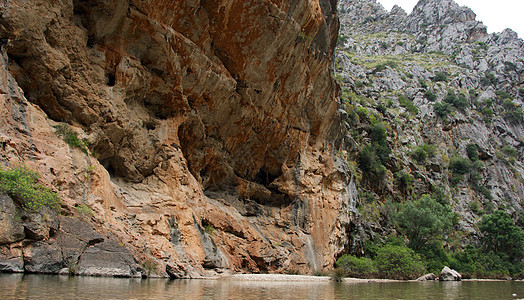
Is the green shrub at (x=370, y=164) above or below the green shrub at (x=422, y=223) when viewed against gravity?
above

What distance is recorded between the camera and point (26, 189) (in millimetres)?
9164

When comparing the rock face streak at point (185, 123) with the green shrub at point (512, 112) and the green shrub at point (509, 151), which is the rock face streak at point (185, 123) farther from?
the green shrub at point (512, 112)

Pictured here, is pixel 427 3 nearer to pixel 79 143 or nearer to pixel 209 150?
pixel 209 150

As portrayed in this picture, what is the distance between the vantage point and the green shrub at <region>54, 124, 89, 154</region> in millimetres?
12788

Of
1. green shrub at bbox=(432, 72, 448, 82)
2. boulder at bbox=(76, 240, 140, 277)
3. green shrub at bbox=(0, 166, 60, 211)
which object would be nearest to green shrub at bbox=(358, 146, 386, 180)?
boulder at bbox=(76, 240, 140, 277)

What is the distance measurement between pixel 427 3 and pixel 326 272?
109m

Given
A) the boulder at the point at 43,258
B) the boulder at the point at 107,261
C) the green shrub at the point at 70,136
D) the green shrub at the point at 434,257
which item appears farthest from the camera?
the green shrub at the point at 434,257

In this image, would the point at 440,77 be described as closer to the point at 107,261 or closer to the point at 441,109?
the point at 441,109

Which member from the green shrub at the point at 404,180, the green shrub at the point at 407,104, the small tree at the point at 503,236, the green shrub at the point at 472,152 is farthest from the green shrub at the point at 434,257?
the green shrub at the point at 407,104

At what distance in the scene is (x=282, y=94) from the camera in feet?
81.5

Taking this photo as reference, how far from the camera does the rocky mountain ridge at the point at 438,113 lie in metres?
46.6

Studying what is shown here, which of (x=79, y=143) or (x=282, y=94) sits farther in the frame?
(x=282, y=94)

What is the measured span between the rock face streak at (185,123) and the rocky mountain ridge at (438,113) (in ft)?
30.6

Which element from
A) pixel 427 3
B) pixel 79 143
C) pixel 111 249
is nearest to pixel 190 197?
pixel 79 143
